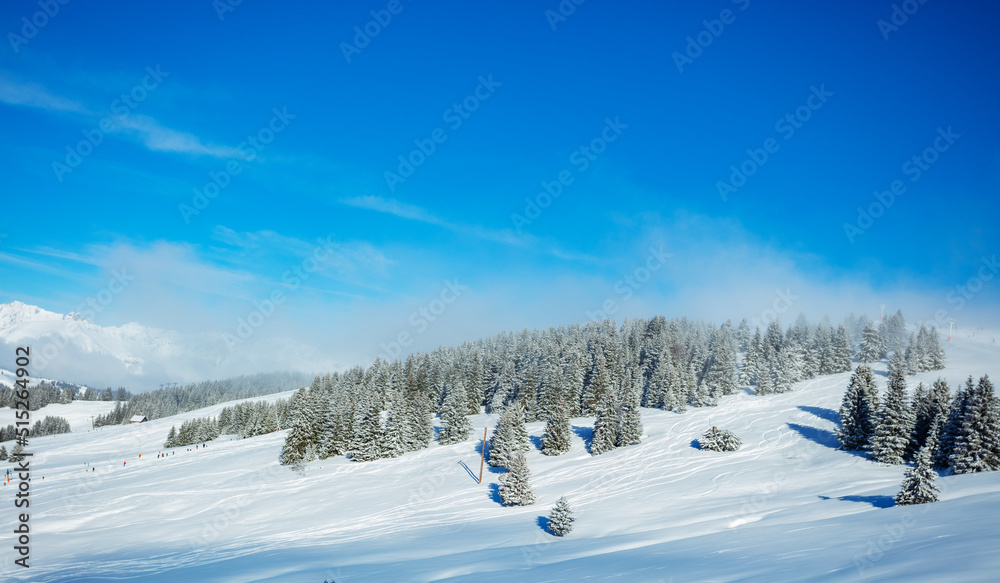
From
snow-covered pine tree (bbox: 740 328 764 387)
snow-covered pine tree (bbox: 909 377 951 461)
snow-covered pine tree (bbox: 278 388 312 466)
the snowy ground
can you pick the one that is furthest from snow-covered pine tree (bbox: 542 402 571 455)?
snow-covered pine tree (bbox: 740 328 764 387)

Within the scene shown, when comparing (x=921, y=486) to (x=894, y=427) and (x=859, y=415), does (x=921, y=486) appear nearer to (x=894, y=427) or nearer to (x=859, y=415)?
(x=894, y=427)

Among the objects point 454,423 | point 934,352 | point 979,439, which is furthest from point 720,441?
point 934,352

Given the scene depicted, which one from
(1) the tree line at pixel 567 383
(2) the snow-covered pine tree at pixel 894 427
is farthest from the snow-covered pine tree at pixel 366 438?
(2) the snow-covered pine tree at pixel 894 427

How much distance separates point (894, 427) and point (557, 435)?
31110 mm

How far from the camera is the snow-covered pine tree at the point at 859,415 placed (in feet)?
142

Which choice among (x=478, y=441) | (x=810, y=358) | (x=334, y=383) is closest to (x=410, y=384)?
(x=334, y=383)

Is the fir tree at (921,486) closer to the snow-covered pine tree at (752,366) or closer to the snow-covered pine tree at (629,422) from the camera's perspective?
the snow-covered pine tree at (629,422)

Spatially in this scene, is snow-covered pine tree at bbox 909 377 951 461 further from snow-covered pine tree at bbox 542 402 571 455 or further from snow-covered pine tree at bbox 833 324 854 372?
snow-covered pine tree at bbox 833 324 854 372

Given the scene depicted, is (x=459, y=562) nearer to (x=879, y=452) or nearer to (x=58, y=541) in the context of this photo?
(x=58, y=541)

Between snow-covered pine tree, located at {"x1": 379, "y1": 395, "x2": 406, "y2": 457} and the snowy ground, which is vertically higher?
snow-covered pine tree, located at {"x1": 379, "y1": 395, "x2": 406, "y2": 457}

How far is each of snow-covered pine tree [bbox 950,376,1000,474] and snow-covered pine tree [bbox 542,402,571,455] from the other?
32.9m

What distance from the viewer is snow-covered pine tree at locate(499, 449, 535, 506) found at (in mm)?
36250

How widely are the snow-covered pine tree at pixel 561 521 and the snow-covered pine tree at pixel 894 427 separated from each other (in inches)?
1176

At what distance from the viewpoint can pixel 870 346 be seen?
88.6 m
